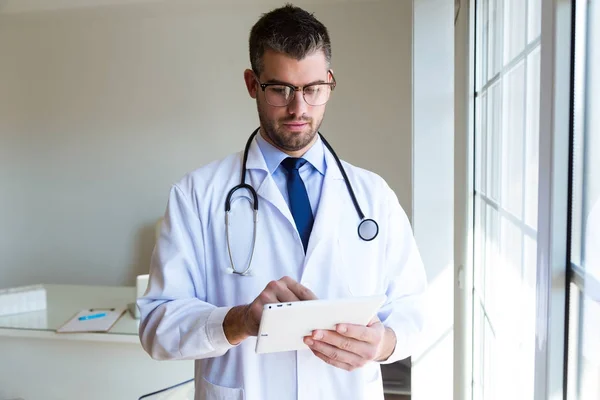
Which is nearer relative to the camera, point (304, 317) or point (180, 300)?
point (304, 317)

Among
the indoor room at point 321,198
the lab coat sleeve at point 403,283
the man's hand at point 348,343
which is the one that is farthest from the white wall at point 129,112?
the man's hand at point 348,343

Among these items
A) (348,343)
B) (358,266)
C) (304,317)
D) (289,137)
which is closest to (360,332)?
(348,343)

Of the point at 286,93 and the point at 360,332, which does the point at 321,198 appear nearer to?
the point at 286,93

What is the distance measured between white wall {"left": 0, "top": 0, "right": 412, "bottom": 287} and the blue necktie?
2407 millimetres

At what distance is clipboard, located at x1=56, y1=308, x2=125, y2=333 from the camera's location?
2191 millimetres

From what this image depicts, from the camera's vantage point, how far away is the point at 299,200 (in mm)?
1305

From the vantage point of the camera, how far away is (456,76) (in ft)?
6.81

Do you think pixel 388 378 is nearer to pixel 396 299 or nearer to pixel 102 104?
pixel 396 299

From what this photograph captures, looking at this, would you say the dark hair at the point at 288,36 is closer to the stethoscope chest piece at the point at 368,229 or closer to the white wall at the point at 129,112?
the stethoscope chest piece at the point at 368,229

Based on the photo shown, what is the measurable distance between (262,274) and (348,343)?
311 millimetres

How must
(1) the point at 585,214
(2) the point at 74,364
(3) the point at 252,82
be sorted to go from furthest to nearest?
(2) the point at 74,364 → (3) the point at 252,82 → (1) the point at 585,214

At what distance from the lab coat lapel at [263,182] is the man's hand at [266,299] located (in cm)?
28

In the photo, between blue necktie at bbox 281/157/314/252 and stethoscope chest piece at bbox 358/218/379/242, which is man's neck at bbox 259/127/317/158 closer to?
blue necktie at bbox 281/157/314/252

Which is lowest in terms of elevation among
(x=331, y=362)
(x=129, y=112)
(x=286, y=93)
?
(x=331, y=362)
